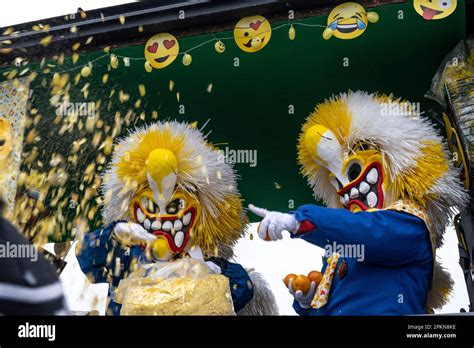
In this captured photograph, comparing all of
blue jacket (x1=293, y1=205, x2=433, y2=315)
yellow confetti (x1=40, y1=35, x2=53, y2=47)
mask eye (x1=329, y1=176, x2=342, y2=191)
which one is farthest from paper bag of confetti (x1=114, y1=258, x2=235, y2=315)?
yellow confetti (x1=40, y1=35, x2=53, y2=47)

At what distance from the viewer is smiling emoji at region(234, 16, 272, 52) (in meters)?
2.93

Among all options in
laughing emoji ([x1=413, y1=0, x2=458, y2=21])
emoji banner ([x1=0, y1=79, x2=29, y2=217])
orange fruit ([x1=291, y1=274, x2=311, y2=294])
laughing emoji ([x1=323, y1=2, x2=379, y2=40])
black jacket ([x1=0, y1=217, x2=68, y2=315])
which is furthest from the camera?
emoji banner ([x1=0, y1=79, x2=29, y2=217])

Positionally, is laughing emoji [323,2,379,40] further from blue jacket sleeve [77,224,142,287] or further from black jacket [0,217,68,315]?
black jacket [0,217,68,315]

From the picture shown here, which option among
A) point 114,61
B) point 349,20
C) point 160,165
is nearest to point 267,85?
point 349,20

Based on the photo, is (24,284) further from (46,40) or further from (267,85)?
(46,40)

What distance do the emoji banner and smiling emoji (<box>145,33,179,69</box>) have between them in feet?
2.10

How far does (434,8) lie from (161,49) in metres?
1.17

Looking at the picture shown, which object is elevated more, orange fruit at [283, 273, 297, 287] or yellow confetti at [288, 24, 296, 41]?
yellow confetti at [288, 24, 296, 41]

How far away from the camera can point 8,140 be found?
329 centimetres

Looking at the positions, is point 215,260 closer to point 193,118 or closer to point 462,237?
point 193,118

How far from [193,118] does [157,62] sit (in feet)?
1.00

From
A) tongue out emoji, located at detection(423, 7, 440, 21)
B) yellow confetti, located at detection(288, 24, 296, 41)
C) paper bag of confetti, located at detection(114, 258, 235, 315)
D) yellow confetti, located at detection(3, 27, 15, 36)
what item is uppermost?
yellow confetti, located at detection(3, 27, 15, 36)

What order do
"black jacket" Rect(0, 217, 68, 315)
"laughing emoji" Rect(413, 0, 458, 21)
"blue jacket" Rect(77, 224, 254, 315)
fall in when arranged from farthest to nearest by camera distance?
"blue jacket" Rect(77, 224, 254, 315) → "laughing emoji" Rect(413, 0, 458, 21) → "black jacket" Rect(0, 217, 68, 315)

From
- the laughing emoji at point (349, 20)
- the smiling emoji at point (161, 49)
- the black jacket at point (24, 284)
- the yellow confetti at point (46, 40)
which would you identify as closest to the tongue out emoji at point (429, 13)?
the laughing emoji at point (349, 20)
